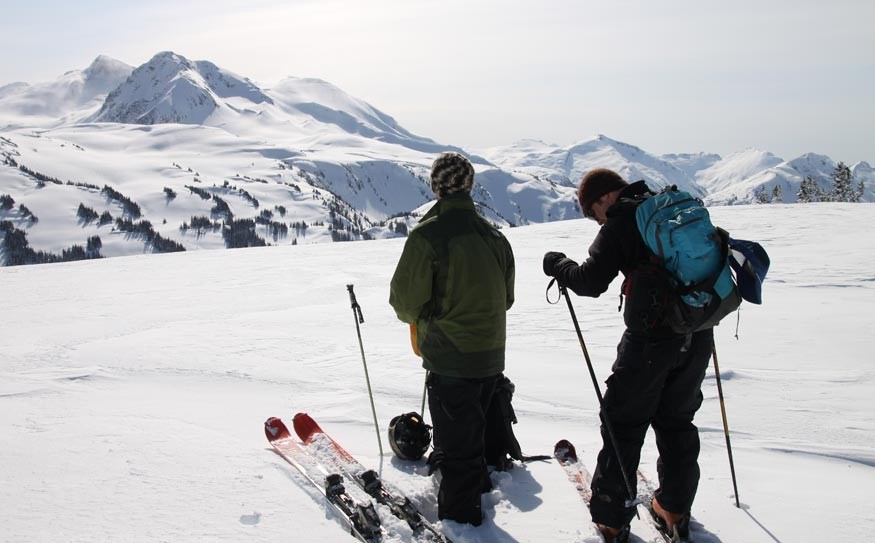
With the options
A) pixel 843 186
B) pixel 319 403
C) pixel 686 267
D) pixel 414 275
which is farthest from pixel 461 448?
pixel 843 186

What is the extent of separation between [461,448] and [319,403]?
297 cm

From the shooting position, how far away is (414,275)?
358 cm

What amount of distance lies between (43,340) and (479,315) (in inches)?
315

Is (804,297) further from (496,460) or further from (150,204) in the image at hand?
(150,204)

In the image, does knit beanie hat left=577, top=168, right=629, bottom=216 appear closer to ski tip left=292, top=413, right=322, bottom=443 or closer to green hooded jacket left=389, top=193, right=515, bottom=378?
green hooded jacket left=389, top=193, right=515, bottom=378

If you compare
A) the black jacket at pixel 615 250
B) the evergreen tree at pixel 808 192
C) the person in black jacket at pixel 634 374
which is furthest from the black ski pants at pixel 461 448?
the evergreen tree at pixel 808 192

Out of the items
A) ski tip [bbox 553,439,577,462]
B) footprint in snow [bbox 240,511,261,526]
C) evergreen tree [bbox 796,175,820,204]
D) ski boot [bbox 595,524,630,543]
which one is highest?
evergreen tree [bbox 796,175,820,204]

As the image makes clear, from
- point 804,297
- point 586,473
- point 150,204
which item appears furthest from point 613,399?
point 150,204

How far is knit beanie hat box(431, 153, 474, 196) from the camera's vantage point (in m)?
3.75

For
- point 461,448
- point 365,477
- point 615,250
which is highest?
point 615,250

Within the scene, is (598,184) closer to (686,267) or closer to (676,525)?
(686,267)

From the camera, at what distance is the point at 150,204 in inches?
6791

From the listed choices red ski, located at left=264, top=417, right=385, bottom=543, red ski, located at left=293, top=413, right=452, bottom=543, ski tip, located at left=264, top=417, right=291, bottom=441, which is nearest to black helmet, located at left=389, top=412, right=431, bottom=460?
red ski, located at left=293, top=413, right=452, bottom=543

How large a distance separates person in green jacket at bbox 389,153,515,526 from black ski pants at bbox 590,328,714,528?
79cm
